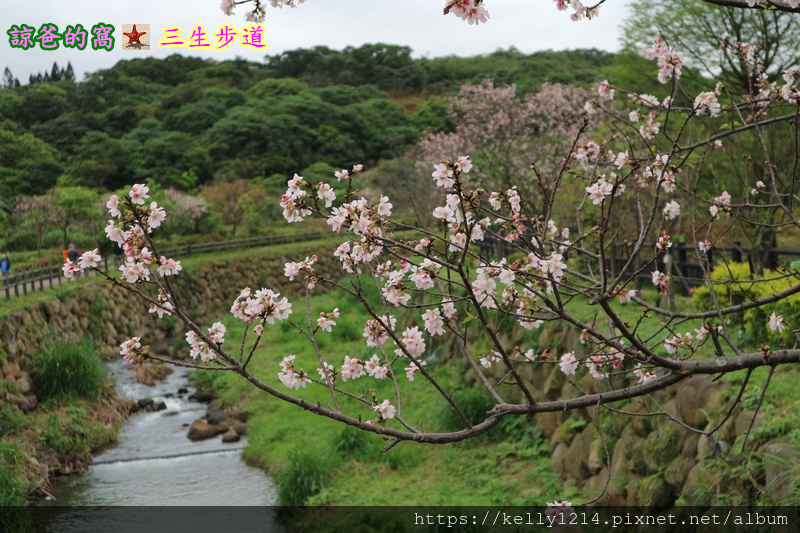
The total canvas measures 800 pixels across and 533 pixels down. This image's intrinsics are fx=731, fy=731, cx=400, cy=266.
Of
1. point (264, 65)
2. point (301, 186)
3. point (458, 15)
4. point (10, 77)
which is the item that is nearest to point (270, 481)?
point (301, 186)

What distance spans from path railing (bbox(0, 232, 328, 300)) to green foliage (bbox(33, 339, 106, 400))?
256 cm

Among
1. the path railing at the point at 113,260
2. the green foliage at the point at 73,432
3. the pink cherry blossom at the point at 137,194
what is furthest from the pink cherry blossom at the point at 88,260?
the path railing at the point at 113,260

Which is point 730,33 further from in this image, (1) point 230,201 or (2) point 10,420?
(1) point 230,201

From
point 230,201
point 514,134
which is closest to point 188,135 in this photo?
point 230,201

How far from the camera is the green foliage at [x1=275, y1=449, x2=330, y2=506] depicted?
8.78 meters

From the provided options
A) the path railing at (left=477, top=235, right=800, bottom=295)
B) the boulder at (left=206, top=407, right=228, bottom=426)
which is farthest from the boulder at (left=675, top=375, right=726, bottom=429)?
the boulder at (left=206, top=407, right=228, bottom=426)

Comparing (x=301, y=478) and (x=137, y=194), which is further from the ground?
(x=137, y=194)

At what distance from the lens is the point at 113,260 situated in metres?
24.1

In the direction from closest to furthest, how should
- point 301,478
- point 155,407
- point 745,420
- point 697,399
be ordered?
point 745,420 < point 697,399 < point 301,478 < point 155,407

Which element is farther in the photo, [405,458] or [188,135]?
[188,135]

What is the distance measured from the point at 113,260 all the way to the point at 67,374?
40.1 ft

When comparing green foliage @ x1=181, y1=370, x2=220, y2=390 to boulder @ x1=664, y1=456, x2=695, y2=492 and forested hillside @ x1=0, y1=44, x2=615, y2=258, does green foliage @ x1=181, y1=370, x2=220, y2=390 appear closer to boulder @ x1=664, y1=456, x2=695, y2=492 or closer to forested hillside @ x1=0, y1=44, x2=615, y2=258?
forested hillside @ x1=0, y1=44, x2=615, y2=258

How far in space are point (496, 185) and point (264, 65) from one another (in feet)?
171

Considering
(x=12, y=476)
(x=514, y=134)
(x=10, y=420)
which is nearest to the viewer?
(x=12, y=476)
